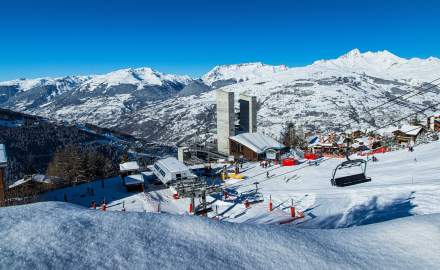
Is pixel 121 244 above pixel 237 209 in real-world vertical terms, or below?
above

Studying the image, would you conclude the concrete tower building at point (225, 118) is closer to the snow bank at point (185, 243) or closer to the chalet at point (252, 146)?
the chalet at point (252, 146)

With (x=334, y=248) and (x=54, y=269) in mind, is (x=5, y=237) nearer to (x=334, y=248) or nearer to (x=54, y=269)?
(x=54, y=269)

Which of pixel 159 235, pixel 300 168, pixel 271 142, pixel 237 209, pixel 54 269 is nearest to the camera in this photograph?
pixel 54 269

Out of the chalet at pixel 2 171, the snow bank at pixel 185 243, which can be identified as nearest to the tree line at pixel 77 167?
the chalet at pixel 2 171

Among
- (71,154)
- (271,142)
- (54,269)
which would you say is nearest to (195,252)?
(54,269)

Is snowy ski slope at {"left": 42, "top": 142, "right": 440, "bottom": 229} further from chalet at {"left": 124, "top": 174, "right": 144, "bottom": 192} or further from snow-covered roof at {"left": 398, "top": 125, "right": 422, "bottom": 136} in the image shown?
snow-covered roof at {"left": 398, "top": 125, "right": 422, "bottom": 136}

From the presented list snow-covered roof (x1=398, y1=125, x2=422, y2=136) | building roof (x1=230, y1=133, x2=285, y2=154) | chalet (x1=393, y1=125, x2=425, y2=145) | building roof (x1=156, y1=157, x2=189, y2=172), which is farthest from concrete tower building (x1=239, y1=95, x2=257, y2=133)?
snow-covered roof (x1=398, y1=125, x2=422, y2=136)

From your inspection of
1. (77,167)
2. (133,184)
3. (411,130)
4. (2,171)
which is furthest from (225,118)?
(411,130)
